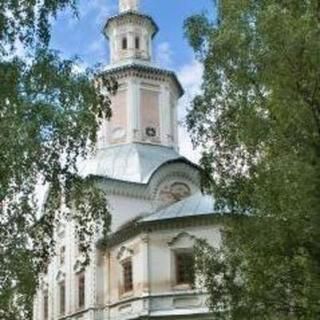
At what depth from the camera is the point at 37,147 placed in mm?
13016

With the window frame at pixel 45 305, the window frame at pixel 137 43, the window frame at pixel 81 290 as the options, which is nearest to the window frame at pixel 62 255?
the window frame at pixel 81 290

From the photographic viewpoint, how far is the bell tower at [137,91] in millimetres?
39844

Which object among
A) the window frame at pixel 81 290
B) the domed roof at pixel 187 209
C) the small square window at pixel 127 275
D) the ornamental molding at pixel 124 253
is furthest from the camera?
the window frame at pixel 81 290

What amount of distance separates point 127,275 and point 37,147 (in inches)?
835

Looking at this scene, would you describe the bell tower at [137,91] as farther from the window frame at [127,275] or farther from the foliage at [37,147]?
the foliage at [37,147]

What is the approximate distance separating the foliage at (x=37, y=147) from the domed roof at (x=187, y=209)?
18.3 meters

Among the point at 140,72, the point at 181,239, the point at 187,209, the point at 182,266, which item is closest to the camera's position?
the point at 182,266

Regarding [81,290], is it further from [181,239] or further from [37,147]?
[37,147]

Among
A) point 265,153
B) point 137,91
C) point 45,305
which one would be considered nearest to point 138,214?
point 45,305

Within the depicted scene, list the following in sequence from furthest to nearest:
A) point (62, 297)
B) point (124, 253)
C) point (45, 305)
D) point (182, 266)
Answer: point (45, 305) < point (62, 297) < point (124, 253) < point (182, 266)

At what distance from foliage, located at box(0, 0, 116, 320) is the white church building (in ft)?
44.1

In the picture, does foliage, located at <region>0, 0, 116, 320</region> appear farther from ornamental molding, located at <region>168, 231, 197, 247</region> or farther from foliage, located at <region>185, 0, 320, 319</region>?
ornamental molding, located at <region>168, 231, 197, 247</region>

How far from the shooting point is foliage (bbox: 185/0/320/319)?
15.6m

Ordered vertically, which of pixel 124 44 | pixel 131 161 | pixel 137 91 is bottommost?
pixel 131 161
